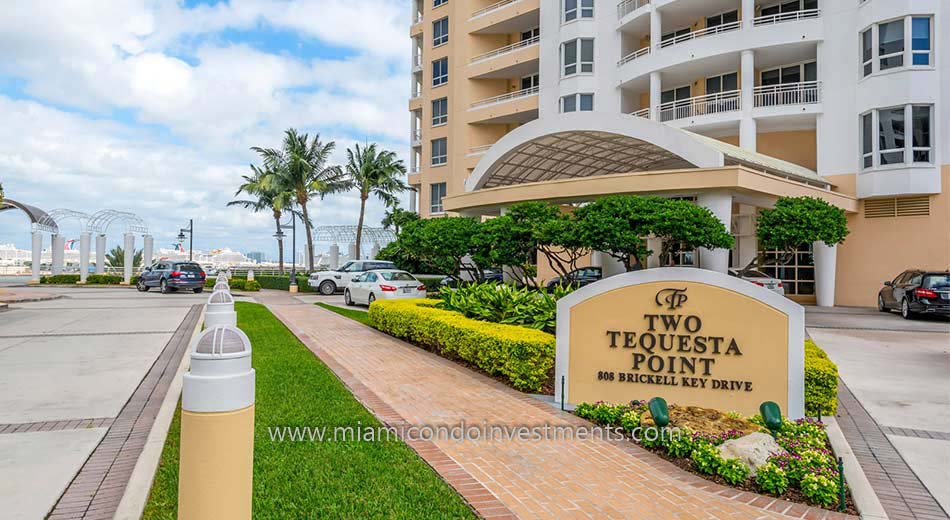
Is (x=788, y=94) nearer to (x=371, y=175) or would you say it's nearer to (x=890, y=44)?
(x=890, y=44)

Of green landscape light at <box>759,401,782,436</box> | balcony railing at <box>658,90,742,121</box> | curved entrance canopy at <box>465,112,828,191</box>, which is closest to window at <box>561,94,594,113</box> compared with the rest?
balcony railing at <box>658,90,742,121</box>

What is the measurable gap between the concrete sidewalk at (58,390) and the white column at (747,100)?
22668mm

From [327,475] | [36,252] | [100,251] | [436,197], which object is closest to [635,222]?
[327,475]

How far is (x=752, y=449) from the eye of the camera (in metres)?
4.95

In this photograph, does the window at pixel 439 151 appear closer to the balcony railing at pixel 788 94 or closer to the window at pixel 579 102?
the window at pixel 579 102

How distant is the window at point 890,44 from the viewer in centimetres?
2128

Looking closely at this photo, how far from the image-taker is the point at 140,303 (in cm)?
2216

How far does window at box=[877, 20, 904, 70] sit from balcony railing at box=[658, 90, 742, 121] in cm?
515

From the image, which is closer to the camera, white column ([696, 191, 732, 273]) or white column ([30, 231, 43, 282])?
white column ([696, 191, 732, 273])

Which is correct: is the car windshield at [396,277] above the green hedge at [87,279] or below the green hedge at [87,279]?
above

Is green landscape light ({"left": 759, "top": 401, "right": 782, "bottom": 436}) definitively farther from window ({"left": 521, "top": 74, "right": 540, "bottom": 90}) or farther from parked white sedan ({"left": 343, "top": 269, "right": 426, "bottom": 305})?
window ({"left": 521, "top": 74, "right": 540, "bottom": 90})

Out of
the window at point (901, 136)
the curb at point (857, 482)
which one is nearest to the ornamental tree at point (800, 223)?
the window at point (901, 136)

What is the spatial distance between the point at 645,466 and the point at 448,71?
121ft

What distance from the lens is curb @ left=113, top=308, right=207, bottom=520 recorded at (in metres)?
3.98
